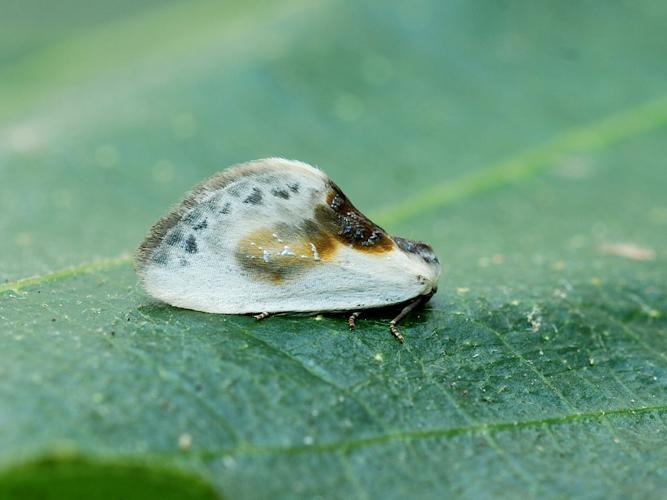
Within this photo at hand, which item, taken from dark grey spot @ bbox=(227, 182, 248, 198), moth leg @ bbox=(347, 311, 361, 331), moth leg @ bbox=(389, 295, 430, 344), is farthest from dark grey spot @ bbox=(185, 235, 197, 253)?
moth leg @ bbox=(389, 295, 430, 344)

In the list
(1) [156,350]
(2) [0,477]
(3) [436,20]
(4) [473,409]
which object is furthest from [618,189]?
(2) [0,477]

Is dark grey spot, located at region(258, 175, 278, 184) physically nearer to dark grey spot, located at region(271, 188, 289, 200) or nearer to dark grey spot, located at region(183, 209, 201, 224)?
dark grey spot, located at region(271, 188, 289, 200)

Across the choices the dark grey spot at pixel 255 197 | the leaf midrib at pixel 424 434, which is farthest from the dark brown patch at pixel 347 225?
the leaf midrib at pixel 424 434

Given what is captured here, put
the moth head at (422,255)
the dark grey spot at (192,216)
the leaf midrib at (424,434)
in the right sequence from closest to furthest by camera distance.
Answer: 1. the leaf midrib at (424,434)
2. the dark grey spot at (192,216)
3. the moth head at (422,255)

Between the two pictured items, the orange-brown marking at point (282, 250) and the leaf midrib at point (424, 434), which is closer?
the leaf midrib at point (424, 434)

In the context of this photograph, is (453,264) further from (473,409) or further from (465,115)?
(465,115)

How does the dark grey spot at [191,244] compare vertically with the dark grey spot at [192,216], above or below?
below

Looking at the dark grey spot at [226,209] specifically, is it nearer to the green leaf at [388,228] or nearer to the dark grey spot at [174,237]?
the dark grey spot at [174,237]
